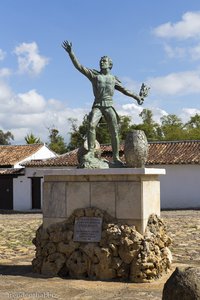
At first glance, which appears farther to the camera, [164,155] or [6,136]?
[6,136]

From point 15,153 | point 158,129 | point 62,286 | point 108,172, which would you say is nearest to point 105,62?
point 108,172

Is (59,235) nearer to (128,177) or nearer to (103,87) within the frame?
(128,177)

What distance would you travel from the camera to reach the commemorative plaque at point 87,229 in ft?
23.0

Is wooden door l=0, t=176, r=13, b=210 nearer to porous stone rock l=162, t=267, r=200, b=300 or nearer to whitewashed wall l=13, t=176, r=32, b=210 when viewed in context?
whitewashed wall l=13, t=176, r=32, b=210

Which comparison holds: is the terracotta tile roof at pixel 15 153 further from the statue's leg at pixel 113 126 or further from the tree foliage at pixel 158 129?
the statue's leg at pixel 113 126

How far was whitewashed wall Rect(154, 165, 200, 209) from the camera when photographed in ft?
83.2

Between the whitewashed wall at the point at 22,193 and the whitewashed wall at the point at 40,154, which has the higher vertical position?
the whitewashed wall at the point at 40,154

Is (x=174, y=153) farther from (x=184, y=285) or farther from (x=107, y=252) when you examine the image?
(x=184, y=285)

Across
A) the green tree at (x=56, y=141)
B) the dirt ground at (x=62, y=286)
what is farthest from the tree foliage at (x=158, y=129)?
the dirt ground at (x=62, y=286)

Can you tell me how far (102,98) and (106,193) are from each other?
1.67 m

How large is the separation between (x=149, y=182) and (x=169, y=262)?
129cm

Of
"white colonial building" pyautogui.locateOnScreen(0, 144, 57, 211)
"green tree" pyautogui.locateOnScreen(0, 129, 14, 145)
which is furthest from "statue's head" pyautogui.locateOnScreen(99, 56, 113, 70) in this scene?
"green tree" pyautogui.locateOnScreen(0, 129, 14, 145)

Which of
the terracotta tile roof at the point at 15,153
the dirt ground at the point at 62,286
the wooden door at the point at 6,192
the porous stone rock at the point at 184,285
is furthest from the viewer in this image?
the terracotta tile roof at the point at 15,153

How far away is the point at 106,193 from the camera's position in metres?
7.11
